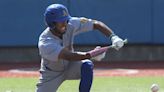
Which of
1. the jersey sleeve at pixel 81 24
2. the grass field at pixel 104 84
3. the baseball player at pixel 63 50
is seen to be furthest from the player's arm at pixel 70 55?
the grass field at pixel 104 84

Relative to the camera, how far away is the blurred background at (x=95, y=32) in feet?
46.7

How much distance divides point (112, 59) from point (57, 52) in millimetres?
7774

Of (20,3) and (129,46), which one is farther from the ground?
(20,3)

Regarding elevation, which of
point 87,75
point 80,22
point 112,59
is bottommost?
point 112,59

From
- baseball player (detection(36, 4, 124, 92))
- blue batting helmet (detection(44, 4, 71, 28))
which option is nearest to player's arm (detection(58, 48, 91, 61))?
baseball player (detection(36, 4, 124, 92))

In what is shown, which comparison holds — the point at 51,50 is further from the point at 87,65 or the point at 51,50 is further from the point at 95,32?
the point at 95,32

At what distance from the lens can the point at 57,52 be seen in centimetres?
695

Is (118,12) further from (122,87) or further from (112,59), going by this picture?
(122,87)

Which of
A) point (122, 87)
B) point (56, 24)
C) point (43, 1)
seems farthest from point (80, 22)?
point (43, 1)

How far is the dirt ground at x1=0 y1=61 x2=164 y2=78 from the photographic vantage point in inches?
487

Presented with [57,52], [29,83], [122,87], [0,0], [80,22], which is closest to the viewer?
[57,52]

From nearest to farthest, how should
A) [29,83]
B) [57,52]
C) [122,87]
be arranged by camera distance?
[57,52] → [122,87] → [29,83]

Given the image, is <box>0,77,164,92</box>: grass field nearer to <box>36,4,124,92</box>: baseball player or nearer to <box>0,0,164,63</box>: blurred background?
<box>36,4,124,92</box>: baseball player

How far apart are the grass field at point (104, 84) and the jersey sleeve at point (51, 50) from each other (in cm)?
276
